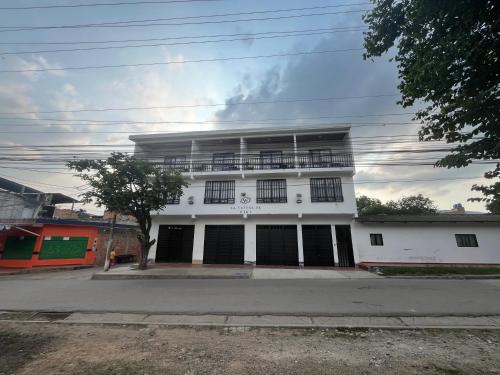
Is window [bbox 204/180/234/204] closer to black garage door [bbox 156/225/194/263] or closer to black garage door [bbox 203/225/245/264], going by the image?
black garage door [bbox 203/225/245/264]

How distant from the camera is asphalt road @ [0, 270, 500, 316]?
643 cm

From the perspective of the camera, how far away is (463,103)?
555cm

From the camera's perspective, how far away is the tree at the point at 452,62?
14.8 ft

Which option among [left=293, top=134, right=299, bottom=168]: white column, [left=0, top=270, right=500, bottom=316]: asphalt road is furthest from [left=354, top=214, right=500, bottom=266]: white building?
[left=293, top=134, right=299, bottom=168]: white column

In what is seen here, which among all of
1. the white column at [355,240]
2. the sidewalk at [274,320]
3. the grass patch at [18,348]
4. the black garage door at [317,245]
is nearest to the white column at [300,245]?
the black garage door at [317,245]

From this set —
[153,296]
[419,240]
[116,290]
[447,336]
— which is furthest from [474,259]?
[116,290]

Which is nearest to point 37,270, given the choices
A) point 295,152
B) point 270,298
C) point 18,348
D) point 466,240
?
point 18,348

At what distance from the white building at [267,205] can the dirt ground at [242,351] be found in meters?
11.5

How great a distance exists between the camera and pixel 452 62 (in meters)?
4.84

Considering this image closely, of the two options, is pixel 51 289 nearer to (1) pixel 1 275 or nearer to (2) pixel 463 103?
(1) pixel 1 275

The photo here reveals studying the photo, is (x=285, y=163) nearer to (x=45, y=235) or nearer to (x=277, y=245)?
(x=277, y=245)

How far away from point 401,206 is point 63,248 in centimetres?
3647

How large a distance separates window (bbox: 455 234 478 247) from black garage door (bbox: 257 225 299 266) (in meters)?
10.6

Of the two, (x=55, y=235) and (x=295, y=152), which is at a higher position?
(x=295, y=152)
